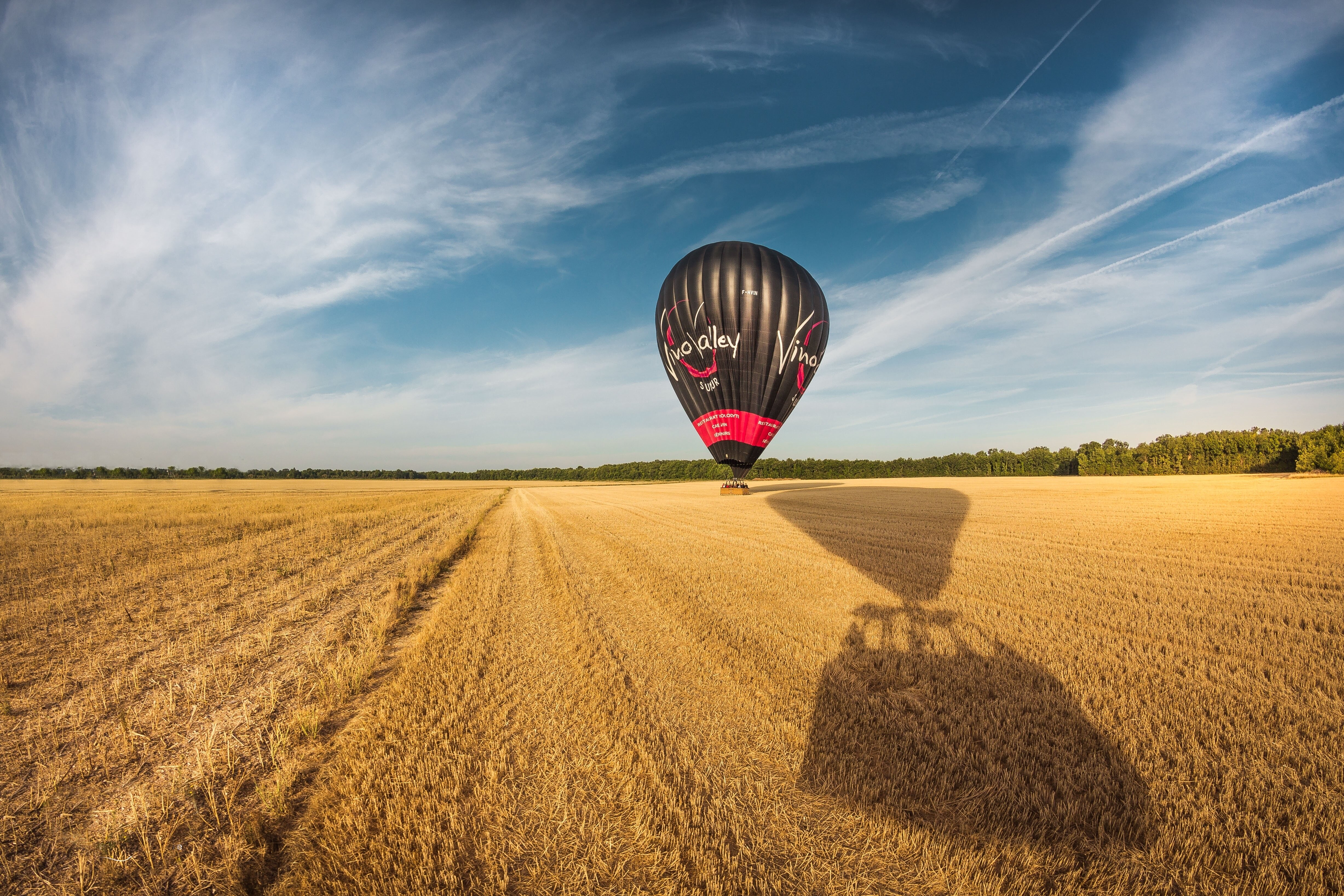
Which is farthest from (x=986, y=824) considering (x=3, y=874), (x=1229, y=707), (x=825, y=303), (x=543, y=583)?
(x=825, y=303)

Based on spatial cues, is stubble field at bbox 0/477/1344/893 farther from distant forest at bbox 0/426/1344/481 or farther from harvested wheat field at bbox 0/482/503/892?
distant forest at bbox 0/426/1344/481

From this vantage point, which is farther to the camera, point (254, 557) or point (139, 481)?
point (139, 481)

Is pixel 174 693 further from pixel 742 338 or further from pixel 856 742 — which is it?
pixel 742 338

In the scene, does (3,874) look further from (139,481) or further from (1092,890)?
(139,481)

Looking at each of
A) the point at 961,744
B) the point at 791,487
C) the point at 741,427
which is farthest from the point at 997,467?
the point at 961,744

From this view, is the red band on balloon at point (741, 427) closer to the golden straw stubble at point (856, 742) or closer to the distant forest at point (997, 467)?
the golden straw stubble at point (856, 742)

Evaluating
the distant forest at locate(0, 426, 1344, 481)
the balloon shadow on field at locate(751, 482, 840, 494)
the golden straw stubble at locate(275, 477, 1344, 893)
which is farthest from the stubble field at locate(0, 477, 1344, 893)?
the distant forest at locate(0, 426, 1344, 481)
